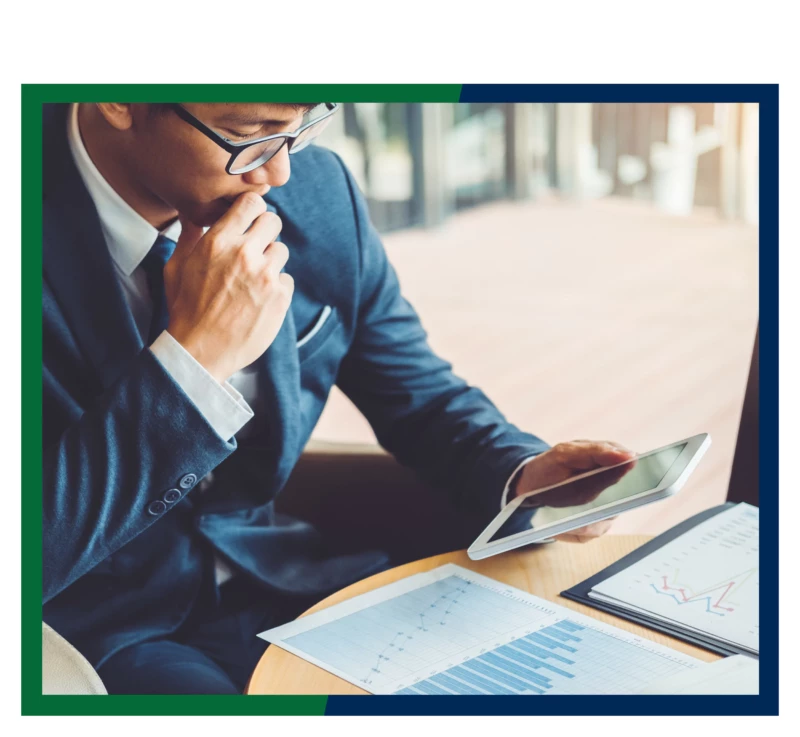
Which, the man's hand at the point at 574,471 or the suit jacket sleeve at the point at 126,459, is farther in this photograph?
the man's hand at the point at 574,471

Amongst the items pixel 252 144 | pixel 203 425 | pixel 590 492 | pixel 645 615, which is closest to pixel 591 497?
pixel 590 492

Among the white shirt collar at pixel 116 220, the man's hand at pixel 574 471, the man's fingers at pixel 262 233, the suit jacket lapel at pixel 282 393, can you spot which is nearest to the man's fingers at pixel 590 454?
the man's hand at pixel 574 471

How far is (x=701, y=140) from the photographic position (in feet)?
4.64

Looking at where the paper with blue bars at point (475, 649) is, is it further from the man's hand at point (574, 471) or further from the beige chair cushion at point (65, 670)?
the beige chair cushion at point (65, 670)

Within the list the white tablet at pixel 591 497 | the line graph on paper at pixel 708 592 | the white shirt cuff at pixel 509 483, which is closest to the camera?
the white tablet at pixel 591 497

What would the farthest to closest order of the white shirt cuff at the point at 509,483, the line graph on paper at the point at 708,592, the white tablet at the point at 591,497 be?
the white shirt cuff at the point at 509,483
the line graph on paper at the point at 708,592
the white tablet at the point at 591,497

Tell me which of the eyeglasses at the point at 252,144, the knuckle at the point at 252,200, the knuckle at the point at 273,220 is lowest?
the knuckle at the point at 273,220

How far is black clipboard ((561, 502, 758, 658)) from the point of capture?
1132mm

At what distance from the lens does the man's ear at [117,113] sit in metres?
1.21

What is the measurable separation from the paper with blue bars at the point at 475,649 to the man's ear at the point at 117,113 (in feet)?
2.21

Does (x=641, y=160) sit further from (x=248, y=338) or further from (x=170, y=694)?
(x=170, y=694)

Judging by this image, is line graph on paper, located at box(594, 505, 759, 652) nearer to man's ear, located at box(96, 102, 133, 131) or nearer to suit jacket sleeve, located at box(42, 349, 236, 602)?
suit jacket sleeve, located at box(42, 349, 236, 602)

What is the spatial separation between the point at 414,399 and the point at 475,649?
0.44m

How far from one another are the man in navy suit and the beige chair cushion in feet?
0.05
